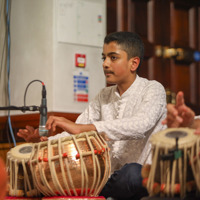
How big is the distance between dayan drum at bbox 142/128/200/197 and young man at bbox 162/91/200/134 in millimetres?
65

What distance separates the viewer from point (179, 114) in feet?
5.89

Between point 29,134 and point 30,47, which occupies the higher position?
point 30,47

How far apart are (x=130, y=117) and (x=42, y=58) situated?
62.1 inches

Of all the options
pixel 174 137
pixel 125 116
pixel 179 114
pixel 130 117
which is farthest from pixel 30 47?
pixel 174 137

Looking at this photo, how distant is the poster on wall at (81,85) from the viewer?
388cm

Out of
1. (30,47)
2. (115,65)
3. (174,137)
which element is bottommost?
(174,137)

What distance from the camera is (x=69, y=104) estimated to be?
12.5 feet

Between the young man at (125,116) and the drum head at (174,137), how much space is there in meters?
0.66

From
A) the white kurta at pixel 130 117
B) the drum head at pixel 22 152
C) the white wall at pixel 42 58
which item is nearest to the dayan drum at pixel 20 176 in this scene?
the drum head at pixel 22 152

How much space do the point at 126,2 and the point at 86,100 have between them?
3.70 ft

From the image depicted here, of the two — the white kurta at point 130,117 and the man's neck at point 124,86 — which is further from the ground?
the man's neck at point 124,86

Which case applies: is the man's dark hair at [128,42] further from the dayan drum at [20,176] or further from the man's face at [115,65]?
the dayan drum at [20,176]

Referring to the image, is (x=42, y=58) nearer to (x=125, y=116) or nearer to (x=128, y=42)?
(x=128, y=42)

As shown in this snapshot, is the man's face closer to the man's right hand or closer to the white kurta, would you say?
the white kurta
